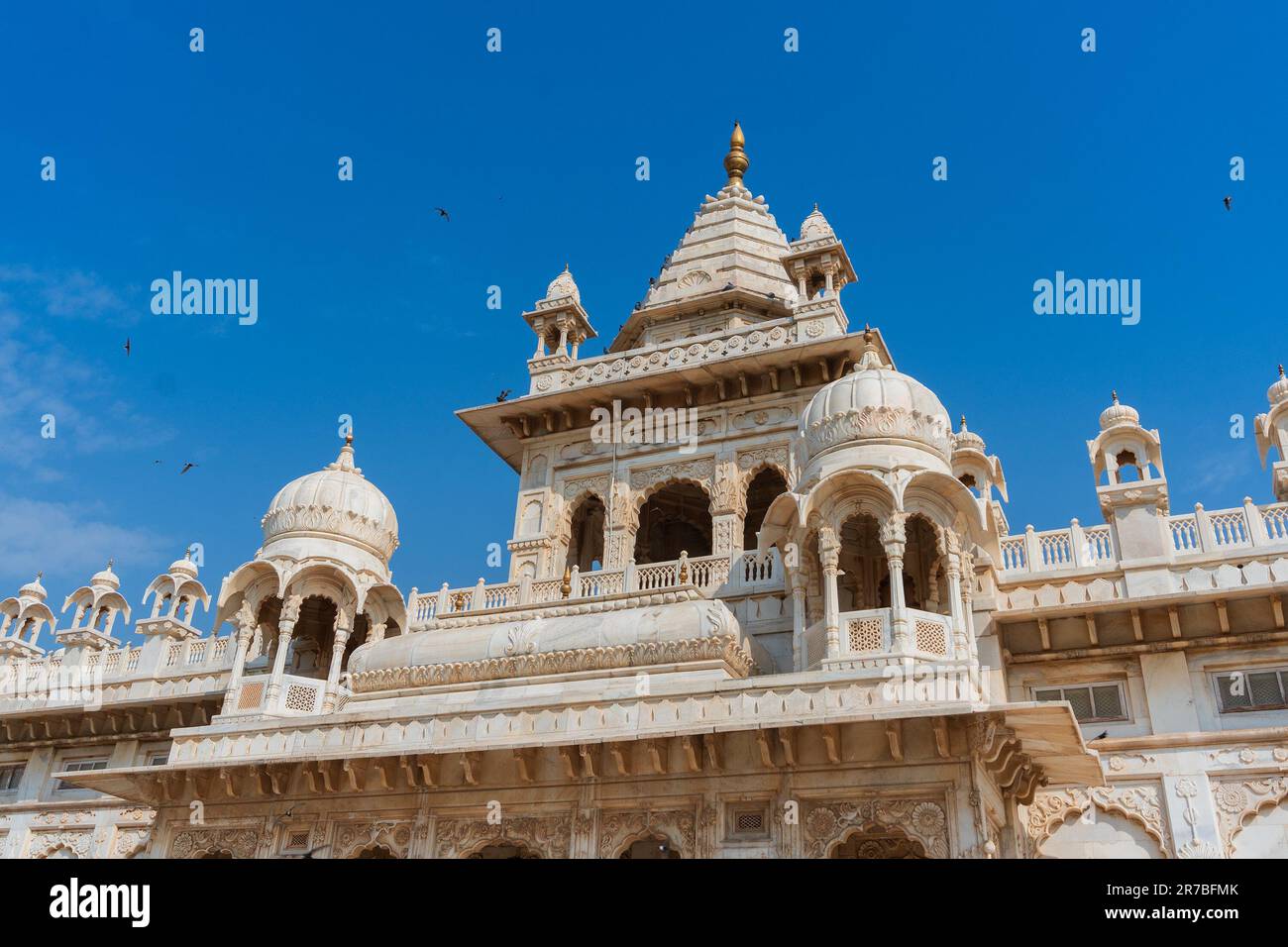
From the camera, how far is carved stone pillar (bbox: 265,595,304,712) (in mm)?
20500

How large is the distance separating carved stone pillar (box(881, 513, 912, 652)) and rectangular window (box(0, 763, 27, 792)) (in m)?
20.1

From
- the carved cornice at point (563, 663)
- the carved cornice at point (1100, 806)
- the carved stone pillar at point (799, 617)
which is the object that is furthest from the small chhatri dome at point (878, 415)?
the carved cornice at point (1100, 806)

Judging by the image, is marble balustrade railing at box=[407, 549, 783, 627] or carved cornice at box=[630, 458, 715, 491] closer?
marble balustrade railing at box=[407, 549, 783, 627]

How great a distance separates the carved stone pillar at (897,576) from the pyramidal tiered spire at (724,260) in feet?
40.9

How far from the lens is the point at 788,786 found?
591 inches

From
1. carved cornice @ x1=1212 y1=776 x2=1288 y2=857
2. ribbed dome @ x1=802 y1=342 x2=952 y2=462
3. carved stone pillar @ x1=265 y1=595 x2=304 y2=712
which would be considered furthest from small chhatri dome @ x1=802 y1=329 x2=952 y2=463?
carved stone pillar @ x1=265 y1=595 x2=304 y2=712

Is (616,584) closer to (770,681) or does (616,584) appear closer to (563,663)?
(563,663)

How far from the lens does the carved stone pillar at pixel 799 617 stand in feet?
57.4

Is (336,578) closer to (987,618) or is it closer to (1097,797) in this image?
(987,618)

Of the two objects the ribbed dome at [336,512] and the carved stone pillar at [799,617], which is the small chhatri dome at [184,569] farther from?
the carved stone pillar at [799,617]

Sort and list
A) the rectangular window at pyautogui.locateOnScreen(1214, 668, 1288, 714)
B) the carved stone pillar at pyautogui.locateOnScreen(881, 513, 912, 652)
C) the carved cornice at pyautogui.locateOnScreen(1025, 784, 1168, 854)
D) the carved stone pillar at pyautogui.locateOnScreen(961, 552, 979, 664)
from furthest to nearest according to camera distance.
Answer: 1. the carved stone pillar at pyautogui.locateOnScreen(961, 552, 979, 664)
2. the rectangular window at pyautogui.locateOnScreen(1214, 668, 1288, 714)
3. the carved cornice at pyautogui.locateOnScreen(1025, 784, 1168, 854)
4. the carved stone pillar at pyautogui.locateOnScreen(881, 513, 912, 652)

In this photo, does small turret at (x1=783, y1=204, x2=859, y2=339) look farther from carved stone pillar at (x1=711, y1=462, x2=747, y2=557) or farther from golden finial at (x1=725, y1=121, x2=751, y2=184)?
golden finial at (x1=725, y1=121, x2=751, y2=184)

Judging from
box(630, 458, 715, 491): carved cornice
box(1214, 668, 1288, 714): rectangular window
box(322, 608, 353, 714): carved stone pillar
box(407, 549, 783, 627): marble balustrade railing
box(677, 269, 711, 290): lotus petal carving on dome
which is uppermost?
box(677, 269, 711, 290): lotus petal carving on dome
